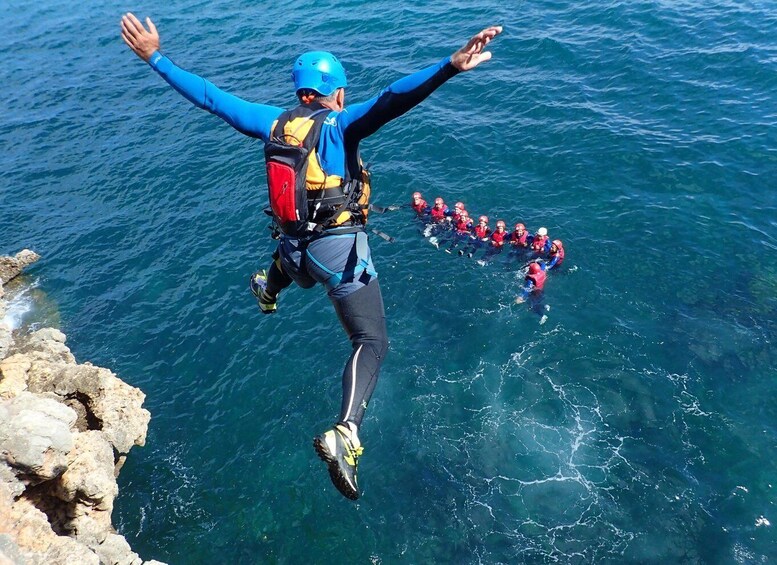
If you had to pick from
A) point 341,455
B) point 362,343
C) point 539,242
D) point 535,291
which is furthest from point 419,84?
point 539,242

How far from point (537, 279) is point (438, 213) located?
211 inches

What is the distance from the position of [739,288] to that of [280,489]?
16.3 meters

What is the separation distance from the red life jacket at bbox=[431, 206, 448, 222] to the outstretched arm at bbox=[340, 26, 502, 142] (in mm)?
16415

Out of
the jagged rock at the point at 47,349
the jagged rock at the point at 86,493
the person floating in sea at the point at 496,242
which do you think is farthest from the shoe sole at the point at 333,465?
the person floating in sea at the point at 496,242

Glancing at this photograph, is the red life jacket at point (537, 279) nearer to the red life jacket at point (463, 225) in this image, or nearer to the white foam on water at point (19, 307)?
the red life jacket at point (463, 225)

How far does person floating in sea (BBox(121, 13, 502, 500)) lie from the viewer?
5.59 meters

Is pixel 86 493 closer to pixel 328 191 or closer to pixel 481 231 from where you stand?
pixel 328 191

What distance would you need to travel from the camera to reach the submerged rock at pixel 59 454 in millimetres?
8820

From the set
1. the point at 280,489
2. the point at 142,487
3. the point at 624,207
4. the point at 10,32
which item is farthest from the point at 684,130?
the point at 10,32

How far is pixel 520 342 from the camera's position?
17359 millimetres

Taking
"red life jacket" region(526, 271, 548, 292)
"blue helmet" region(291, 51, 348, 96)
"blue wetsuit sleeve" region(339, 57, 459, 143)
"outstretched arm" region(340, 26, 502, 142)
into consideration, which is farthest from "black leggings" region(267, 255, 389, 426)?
"red life jacket" region(526, 271, 548, 292)

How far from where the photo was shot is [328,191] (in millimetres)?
5973

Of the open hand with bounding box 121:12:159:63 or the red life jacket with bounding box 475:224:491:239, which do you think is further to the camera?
the red life jacket with bounding box 475:224:491:239

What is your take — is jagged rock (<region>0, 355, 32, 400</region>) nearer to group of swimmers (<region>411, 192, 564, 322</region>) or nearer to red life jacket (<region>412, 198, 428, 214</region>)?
group of swimmers (<region>411, 192, 564, 322</region>)
